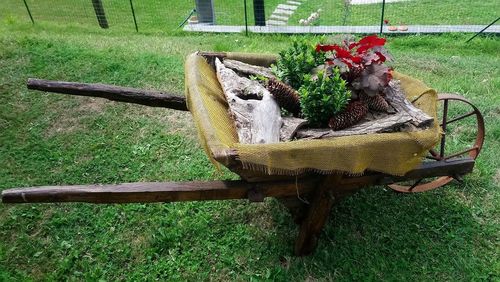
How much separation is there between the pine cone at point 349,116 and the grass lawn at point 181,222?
1013 mm

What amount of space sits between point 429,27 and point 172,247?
6780 mm

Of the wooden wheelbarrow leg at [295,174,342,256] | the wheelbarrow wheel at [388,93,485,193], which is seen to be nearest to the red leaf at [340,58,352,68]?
the wooden wheelbarrow leg at [295,174,342,256]

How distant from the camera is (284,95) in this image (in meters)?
2.56

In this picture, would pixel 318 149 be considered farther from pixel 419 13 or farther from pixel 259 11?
pixel 419 13

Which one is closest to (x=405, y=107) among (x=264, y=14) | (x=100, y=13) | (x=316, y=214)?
(x=316, y=214)

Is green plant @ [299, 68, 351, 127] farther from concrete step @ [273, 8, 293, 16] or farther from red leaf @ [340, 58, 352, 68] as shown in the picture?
concrete step @ [273, 8, 293, 16]

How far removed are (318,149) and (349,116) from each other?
40cm

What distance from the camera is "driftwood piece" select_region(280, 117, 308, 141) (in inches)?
92.6

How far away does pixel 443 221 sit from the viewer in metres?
3.08

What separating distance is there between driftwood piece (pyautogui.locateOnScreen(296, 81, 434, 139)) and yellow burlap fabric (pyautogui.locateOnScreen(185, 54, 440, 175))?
0.29 ft

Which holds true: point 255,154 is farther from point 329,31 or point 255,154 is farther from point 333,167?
point 329,31

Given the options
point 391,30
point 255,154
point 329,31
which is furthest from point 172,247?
point 391,30

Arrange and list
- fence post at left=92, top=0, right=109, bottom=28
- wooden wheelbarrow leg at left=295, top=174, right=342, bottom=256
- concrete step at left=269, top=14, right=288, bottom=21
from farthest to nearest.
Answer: concrete step at left=269, top=14, right=288, bottom=21, fence post at left=92, top=0, right=109, bottom=28, wooden wheelbarrow leg at left=295, top=174, right=342, bottom=256

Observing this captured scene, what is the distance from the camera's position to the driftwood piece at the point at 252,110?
91.0 inches
